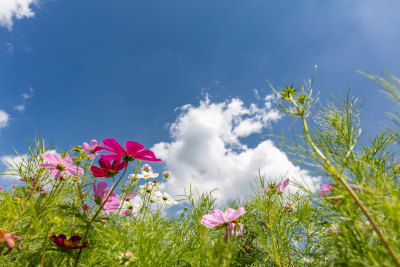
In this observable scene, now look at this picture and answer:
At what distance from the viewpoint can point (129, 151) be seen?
2.88ft

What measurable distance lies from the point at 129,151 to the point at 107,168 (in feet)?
0.37

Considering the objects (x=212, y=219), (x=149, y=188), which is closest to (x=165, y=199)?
(x=149, y=188)

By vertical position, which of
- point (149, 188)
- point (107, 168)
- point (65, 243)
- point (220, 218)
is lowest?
point (65, 243)

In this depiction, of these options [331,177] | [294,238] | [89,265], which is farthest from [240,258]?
[331,177]

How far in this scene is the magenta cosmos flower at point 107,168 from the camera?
877 mm

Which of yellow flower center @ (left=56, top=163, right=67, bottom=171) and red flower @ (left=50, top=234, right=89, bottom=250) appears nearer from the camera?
red flower @ (left=50, top=234, right=89, bottom=250)

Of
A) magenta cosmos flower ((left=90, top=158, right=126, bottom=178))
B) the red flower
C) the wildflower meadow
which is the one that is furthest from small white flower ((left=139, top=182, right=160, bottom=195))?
the red flower

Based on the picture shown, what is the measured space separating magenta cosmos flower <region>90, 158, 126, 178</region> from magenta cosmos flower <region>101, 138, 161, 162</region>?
33 millimetres

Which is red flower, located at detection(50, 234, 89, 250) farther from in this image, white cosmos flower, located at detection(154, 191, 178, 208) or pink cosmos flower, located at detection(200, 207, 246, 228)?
white cosmos flower, located at detection(154, 191, 178, 208)

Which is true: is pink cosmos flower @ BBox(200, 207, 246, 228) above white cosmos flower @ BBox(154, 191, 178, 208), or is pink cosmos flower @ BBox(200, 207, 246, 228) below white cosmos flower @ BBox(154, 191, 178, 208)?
below

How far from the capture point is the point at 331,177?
1.69 feet

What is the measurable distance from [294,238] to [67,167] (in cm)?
115

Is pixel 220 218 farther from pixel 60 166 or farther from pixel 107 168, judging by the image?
pixel 60 166

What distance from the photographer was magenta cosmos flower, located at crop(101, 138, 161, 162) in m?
0.84
